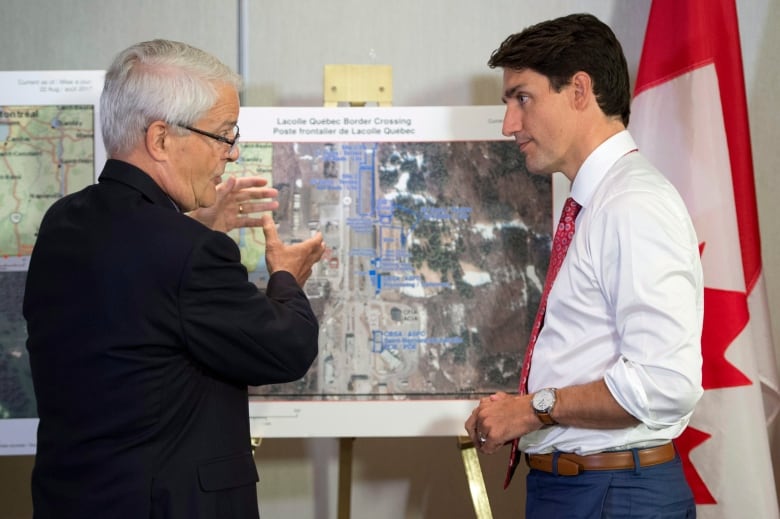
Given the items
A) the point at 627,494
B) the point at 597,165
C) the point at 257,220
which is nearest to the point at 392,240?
the point at 257,220

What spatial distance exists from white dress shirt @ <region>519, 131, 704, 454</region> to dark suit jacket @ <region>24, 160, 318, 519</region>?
0.51m

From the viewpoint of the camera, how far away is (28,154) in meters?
2.40

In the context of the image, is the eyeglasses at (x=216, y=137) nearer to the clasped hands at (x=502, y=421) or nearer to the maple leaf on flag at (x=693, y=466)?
the clasped hands at (x=502, y=421)

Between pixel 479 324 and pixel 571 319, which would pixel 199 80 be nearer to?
pixel 571 319

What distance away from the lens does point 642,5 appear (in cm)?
291

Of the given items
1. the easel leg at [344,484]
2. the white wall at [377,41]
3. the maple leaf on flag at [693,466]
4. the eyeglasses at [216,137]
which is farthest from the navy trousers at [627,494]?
the white wall at [377,41]

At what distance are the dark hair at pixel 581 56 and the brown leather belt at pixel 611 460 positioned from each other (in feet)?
2.24

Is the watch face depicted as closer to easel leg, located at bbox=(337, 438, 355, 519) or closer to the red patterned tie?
the red patterned tie

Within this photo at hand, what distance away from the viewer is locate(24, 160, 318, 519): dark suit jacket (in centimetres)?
137

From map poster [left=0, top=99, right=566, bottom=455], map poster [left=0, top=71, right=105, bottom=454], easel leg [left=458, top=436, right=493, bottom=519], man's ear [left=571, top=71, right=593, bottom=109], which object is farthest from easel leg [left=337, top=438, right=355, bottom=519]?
man's ear [left=571, top=71, right=593, bottom=109]

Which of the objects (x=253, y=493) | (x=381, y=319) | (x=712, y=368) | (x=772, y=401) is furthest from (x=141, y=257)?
(x=772, y=401)

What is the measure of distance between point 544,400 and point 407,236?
0.92 metres

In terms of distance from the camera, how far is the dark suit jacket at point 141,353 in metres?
1.37

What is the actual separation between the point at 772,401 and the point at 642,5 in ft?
4.65
